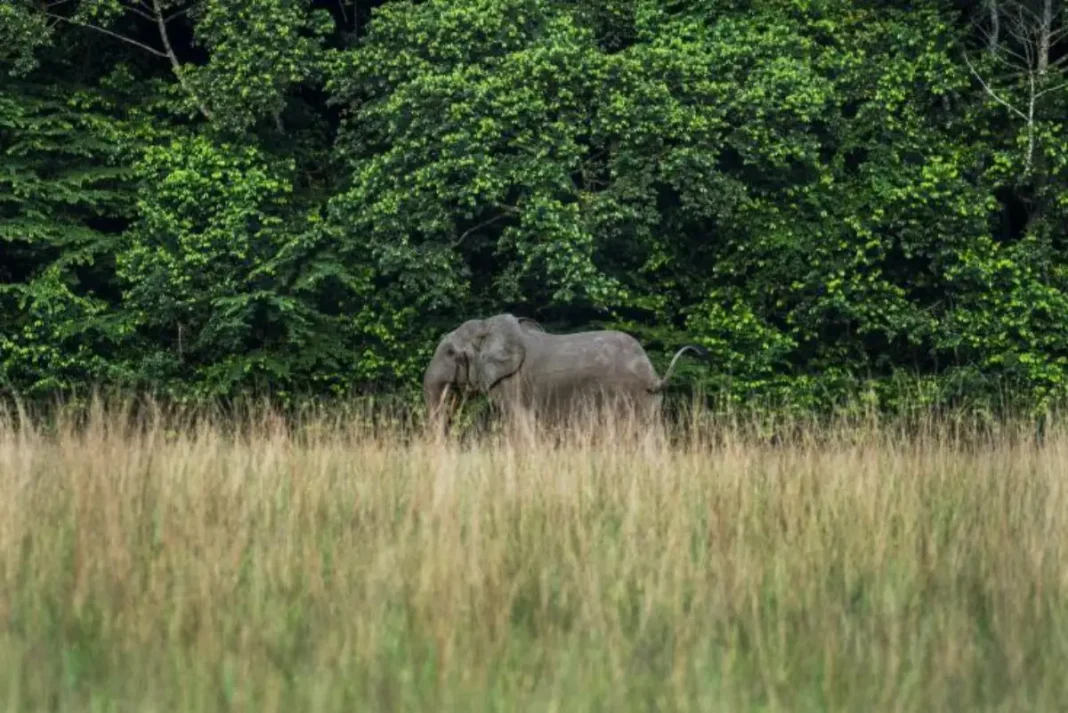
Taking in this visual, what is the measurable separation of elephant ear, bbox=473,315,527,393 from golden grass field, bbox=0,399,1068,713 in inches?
344

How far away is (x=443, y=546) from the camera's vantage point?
6492 millimetres

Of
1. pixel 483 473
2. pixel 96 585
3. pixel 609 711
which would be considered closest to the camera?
pixel 609 711

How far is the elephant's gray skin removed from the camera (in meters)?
17.9

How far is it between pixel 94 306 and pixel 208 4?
4.63 metres

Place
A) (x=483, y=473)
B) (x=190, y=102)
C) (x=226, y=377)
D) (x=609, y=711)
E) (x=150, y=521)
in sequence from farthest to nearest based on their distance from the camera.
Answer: (x=190, y=102)
(x=226, y=377)
(x=483, y=473)
(x=150, y=521)
(x=609, y=711)

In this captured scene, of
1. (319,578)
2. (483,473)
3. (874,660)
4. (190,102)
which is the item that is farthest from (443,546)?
(190,102)

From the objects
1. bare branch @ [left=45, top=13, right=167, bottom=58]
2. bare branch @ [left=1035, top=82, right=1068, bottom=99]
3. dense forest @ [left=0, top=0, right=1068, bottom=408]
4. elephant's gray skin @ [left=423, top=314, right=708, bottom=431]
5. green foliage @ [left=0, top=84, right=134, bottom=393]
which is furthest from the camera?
bare branch @ [left=45, top=13, right=167, bottom=58]

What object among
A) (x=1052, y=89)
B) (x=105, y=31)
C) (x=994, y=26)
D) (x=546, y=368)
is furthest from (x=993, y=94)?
(x=105, y=31)

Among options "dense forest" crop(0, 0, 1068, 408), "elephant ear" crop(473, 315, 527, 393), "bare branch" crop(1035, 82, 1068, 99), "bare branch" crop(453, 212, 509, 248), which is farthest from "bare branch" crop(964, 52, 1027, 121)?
"elephant ear" crop(473, 315, 527, 393)

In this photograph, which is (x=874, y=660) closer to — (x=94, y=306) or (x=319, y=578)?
(x=319, y=578)

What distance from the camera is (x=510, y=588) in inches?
253

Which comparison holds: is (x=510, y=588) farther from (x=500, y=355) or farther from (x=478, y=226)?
(x=478, y=226)

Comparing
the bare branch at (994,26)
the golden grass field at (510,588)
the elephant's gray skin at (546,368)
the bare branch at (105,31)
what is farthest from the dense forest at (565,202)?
the golden grass field at (510,588)

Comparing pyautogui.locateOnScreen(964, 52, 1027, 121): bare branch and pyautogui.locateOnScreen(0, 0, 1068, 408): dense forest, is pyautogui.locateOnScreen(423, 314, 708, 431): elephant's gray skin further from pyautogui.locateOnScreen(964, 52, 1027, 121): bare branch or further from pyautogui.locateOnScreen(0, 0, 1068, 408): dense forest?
pyautogui.locateOnScreen(964, 52, 1027, 121): bare branch
